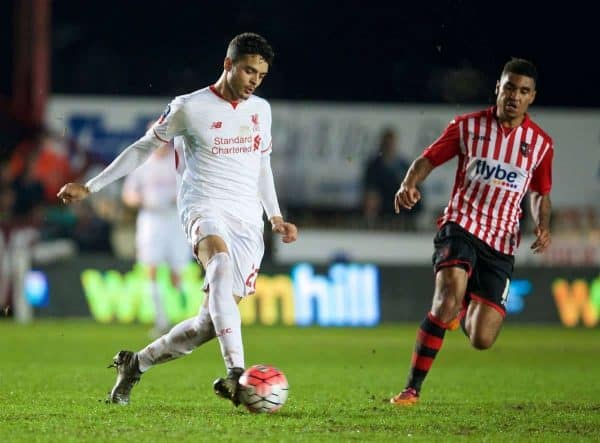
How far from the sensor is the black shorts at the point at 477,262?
7.95 meters

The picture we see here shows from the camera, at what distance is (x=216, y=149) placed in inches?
289

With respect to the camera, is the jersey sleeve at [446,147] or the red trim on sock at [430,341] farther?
the jersey sleeve at [446,147]

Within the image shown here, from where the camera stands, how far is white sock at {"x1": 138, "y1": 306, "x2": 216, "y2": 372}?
7273 millimetres

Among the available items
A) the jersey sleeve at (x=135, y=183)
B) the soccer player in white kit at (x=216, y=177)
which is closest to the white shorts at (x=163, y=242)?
the jersey sleeve at (x=135, y=183)

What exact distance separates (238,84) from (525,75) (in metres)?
1.80

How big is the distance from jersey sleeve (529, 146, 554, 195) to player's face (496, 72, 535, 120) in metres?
0.34

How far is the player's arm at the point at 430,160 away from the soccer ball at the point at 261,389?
4.88 feet

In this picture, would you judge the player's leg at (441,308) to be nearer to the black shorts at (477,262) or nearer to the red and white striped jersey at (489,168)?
the black shorts at (477,262)

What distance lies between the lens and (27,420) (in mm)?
6676

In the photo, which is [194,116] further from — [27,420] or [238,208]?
[27,420]

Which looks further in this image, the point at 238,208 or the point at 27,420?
the point at 238,208

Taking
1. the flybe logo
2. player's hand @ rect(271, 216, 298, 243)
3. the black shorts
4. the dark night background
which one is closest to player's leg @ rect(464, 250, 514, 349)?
the black shorts

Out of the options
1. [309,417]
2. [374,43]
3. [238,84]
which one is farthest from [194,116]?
[374,43]

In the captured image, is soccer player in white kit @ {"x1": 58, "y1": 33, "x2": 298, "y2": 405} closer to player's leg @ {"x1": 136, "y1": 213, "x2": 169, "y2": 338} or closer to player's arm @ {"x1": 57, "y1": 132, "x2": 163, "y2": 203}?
player's arm @ {"x1": 57, "y1": 132, "x2": 163, "y2": 203}
